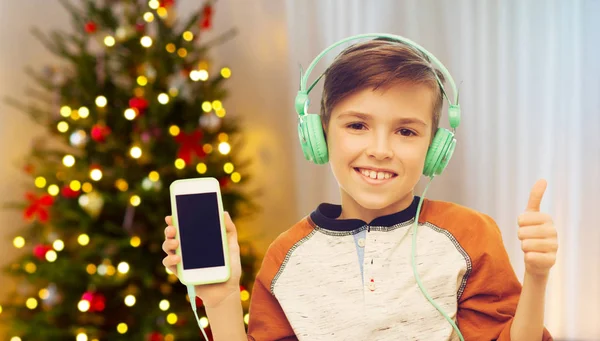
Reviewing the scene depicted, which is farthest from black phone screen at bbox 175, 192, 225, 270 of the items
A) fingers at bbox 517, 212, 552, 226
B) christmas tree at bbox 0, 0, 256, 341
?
christmas tree at bbox 0, 0, 256, 341

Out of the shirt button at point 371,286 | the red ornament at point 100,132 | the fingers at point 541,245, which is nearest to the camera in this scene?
the fingers at point 541,245

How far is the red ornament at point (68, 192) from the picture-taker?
2.23 m

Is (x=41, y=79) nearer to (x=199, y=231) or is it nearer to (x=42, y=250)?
(x=42, y=250)

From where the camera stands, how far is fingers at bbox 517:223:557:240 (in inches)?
35.7

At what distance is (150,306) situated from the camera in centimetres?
229

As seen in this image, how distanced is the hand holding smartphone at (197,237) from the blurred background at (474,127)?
1267mm

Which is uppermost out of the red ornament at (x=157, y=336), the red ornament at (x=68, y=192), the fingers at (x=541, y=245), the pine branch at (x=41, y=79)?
the pine branch at (x=41, y=79)

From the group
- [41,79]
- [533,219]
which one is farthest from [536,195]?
[41,79]

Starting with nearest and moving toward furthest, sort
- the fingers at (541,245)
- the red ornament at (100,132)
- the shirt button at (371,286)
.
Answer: the fingers at (541,245) → the shirt button at (371,286) → the red ornament at (100,132)

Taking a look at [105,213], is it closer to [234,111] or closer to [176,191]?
[234,111]

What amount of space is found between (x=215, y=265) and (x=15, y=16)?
2180 millimetres

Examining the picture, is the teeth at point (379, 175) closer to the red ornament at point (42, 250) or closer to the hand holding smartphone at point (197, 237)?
the hand holding smartphone at point (197, 237)

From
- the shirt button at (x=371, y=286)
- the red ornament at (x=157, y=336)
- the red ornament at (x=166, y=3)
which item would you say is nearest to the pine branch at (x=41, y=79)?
the red ornament at (x=166, y=3)

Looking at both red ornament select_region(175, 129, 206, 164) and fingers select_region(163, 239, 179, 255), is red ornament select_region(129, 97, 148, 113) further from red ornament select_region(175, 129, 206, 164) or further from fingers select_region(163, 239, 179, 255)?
fingers select_region(163, 239, 179, 255)
